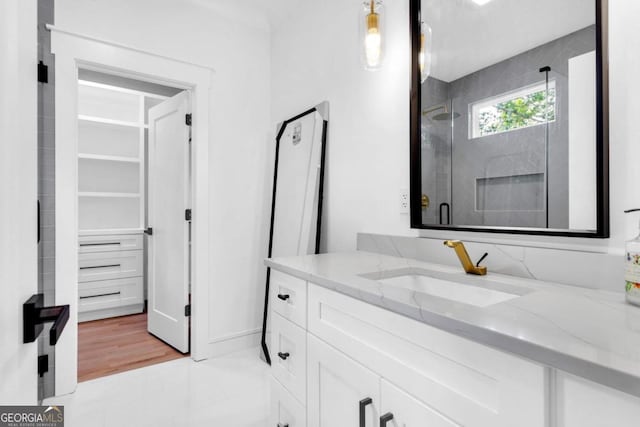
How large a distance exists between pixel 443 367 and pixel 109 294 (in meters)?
3.84

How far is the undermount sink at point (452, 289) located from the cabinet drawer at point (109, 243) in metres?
3.38

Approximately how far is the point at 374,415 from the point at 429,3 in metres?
1.75

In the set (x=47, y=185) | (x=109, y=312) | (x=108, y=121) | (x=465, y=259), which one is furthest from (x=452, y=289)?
(x=108, y=121)

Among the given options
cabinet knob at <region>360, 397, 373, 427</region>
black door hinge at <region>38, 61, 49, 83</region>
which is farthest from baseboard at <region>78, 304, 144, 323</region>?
cabinet knob at <region>360, 397, 373, 427</region>

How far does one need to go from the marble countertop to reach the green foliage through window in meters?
0.57

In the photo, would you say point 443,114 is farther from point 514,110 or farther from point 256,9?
point 256,9

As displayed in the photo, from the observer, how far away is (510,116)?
1.26 metres

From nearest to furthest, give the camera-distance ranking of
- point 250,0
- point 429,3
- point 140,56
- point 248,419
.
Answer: point 429,3, point 248,419, point 140,56, point 250,0

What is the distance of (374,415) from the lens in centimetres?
98

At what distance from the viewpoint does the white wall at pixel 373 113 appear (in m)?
1.00

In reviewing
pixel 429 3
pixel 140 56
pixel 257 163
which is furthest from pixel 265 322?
pixel 429 3

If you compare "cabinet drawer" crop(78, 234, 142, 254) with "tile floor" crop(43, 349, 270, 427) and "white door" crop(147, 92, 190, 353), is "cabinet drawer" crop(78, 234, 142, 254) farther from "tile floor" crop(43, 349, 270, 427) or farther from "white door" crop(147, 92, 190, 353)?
"tile floor" crop(43, 349, 270, 427)

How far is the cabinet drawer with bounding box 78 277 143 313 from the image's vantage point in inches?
136

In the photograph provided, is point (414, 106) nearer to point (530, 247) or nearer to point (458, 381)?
point (530, 247)
